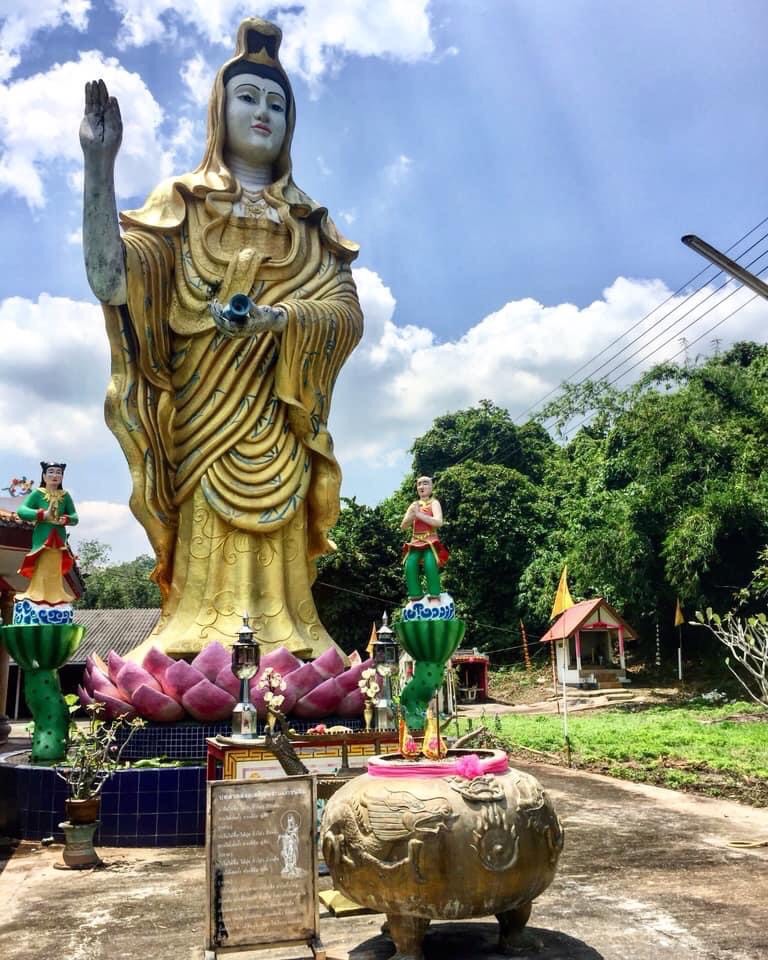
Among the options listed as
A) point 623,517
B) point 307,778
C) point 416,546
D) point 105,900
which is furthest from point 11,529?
point 623,517

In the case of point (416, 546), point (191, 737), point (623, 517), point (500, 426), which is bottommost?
point (191, 737)

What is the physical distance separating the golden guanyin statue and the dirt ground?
284cm

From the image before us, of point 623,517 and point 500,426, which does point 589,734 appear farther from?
point 500,426

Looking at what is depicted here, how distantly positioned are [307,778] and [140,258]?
6220 millimetres

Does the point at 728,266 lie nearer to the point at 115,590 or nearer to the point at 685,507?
the point at 685,507

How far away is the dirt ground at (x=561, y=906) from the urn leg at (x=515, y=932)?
0.04m

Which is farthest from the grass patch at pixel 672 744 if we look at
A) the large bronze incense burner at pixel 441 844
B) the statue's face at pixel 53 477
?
the statue's face at pixel 53 477

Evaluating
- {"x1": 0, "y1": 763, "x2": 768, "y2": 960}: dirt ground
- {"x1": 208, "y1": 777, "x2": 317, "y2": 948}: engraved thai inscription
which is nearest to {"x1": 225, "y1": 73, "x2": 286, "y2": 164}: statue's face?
{"x1": 0, "y1": 763, "x2": 768, "y2": 960}: dirt ground

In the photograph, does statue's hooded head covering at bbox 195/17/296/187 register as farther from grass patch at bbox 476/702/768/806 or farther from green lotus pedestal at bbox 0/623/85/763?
grass patch at bbox 476/702/768/806

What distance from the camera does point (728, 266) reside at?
493 cm

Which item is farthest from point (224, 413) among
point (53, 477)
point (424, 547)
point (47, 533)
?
point (424, 547)

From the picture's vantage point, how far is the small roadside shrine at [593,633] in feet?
75.7

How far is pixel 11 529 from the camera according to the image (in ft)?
32.1

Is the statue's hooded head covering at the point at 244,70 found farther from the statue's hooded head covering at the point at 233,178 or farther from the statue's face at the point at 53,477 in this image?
the statue's face at the point at 53,477
